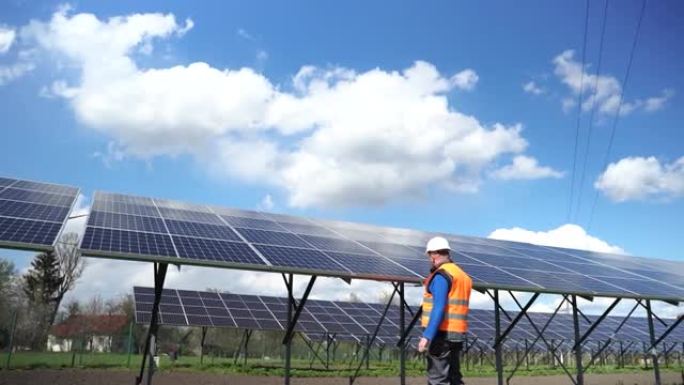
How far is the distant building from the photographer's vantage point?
33.9m

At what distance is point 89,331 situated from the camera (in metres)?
35.6

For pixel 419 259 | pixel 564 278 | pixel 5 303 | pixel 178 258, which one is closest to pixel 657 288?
pixel 564 278

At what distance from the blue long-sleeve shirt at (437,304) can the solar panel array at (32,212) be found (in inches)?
197

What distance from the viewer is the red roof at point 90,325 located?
35.5 metres

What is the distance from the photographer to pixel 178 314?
24.2 metres

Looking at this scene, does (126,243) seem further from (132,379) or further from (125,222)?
(132,379)

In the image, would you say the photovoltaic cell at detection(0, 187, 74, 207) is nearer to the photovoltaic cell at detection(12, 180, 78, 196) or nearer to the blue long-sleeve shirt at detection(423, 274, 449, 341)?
the photovoltaic cell at detection(12, 180, 78, 196)

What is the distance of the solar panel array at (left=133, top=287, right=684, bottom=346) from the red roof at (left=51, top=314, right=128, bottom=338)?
10684 mm

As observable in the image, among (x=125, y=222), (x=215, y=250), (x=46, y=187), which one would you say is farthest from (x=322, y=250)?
(x=46, y=187)

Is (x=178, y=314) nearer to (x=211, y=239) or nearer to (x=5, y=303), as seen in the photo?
(x=211, y=239)

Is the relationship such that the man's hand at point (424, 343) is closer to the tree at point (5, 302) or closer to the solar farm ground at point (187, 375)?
the solar farm ground at point (187, 375)

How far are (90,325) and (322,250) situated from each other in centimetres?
3339

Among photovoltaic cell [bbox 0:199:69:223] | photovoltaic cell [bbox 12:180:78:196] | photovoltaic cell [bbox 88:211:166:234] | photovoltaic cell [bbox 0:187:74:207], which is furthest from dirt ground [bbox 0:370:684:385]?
photovoltaic cell [bbox 0:199:69:223]

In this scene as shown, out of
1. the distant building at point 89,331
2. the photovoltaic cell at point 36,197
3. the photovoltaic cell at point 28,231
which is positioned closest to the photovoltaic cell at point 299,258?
the photovoltaic cell at point 28,231
